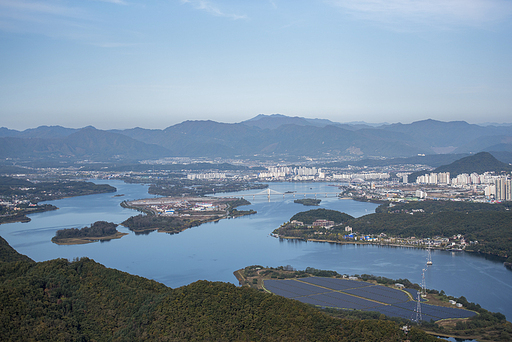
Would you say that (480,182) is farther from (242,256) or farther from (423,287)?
(423,287)

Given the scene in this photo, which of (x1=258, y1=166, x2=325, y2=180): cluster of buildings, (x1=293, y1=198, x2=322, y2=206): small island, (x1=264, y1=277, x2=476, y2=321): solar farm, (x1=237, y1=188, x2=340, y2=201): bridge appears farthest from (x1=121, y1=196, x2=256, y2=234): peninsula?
(x1=258, y1=166, x2=325, y2=180): cluster of buildings

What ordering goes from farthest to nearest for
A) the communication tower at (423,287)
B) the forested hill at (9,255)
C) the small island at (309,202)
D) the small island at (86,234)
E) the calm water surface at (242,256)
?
the small island at (309,202), the small island at (86,234), the calm water surface at (242,256), the forested hill at (9,255), the communication tower at (423,287)

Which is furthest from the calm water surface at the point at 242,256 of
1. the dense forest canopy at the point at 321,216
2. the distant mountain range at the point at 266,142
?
the distant mountain range at the point at 266,142

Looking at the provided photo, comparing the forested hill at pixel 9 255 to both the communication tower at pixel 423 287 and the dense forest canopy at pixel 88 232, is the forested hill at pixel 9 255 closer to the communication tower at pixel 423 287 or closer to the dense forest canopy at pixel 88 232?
the dense forest canopy at pixel 88 232

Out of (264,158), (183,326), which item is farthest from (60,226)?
(264,158)

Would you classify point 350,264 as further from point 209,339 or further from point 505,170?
point 505,170

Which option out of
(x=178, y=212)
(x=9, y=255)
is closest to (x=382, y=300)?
(x=9, y=255)
